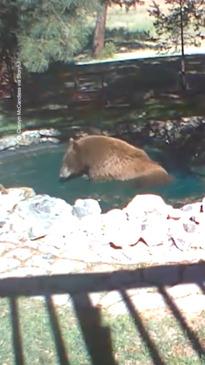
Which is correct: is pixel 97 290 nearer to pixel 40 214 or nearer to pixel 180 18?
pixel 40 214

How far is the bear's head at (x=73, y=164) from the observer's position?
6.05 metres

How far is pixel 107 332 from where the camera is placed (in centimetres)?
292

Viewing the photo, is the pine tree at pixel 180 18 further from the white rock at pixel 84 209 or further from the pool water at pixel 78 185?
the white rock at pixel 84 209

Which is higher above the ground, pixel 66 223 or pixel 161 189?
pixel 66 223

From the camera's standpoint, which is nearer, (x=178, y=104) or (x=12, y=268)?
(x=12, y=268)

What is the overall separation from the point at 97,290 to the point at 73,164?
2.83 metres

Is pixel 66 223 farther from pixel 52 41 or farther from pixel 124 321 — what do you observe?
pixel 52 41

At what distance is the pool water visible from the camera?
226 inches

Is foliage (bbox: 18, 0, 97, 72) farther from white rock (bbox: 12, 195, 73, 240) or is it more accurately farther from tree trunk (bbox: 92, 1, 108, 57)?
tree trunk (bbox: 92, 1, 108, 57)

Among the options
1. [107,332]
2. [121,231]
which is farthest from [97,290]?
[121,231]

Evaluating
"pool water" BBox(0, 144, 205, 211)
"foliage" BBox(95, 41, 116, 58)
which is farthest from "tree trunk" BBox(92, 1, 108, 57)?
"pool water" BBox(0, 144, 205, 211)

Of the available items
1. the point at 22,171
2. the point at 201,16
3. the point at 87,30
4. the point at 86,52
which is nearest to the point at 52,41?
the point at 87,30

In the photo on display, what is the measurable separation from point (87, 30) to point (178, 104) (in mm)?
1909

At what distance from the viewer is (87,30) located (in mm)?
7422
